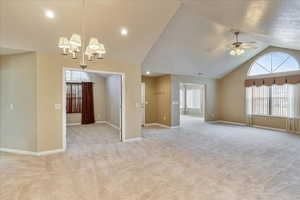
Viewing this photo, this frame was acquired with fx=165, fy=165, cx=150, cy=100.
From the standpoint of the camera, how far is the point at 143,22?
367cm

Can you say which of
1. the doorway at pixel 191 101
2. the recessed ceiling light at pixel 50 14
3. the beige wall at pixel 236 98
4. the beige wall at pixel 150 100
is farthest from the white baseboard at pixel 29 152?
the doorway at pixel 191 101

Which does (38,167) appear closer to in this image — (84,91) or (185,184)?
(185,184)

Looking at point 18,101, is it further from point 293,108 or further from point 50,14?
point 293,108

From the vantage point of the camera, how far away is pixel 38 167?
10.3 feet

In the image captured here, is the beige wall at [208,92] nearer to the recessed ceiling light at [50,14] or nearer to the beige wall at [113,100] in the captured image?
the beige wall at [113,100]

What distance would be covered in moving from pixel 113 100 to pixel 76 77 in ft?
8.28

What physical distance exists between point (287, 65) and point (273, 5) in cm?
551

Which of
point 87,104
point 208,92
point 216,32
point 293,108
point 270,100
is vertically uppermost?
point 216,32

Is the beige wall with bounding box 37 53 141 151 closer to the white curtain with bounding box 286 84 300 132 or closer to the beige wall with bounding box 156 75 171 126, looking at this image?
the beige wall with bounding box 156 75 171 126

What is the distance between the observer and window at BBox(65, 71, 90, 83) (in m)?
8.36

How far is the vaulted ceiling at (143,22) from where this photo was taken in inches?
109

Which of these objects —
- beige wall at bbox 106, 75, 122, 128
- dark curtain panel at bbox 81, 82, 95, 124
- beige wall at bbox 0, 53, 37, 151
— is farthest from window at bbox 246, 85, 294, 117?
beige wall at bbox 0, 53, 37, 151

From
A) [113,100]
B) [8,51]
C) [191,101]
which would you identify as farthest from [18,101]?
[191,101]

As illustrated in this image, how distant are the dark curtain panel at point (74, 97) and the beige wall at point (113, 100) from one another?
1.42 m
